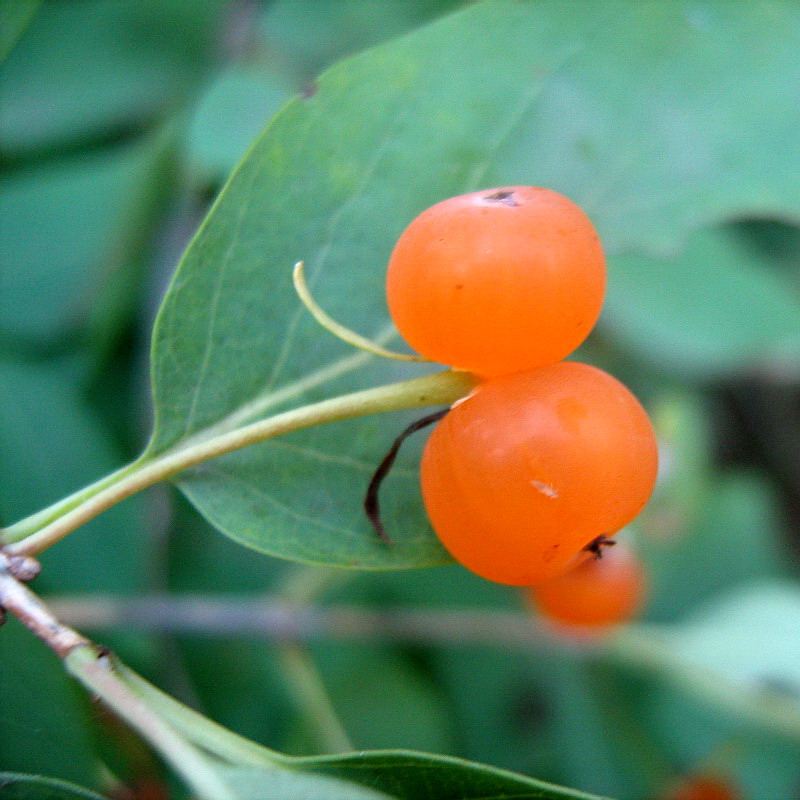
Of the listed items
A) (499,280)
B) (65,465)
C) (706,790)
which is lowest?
(706,790)

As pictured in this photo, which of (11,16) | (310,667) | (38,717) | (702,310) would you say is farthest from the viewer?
(702,310)

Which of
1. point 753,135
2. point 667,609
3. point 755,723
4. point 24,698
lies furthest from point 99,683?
point 667,609

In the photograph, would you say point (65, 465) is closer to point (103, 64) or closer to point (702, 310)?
point (103, 64)

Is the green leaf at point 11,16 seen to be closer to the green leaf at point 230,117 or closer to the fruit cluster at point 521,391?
the green leaf at point 230,117

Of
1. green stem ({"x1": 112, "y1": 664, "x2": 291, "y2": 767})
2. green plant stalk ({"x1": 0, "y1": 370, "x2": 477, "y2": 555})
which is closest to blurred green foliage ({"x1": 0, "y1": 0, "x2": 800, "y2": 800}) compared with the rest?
green plant stalk ({"x1": 0, "y1": 370, "x2": 477, "y2": 555})

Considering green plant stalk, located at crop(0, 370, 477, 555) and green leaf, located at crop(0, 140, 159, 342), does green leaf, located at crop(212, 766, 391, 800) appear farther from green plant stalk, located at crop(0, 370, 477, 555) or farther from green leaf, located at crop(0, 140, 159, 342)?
green leaf, located at crop(0, 140, 159, 342)

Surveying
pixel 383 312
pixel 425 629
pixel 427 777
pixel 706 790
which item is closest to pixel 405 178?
pixel 383 312
